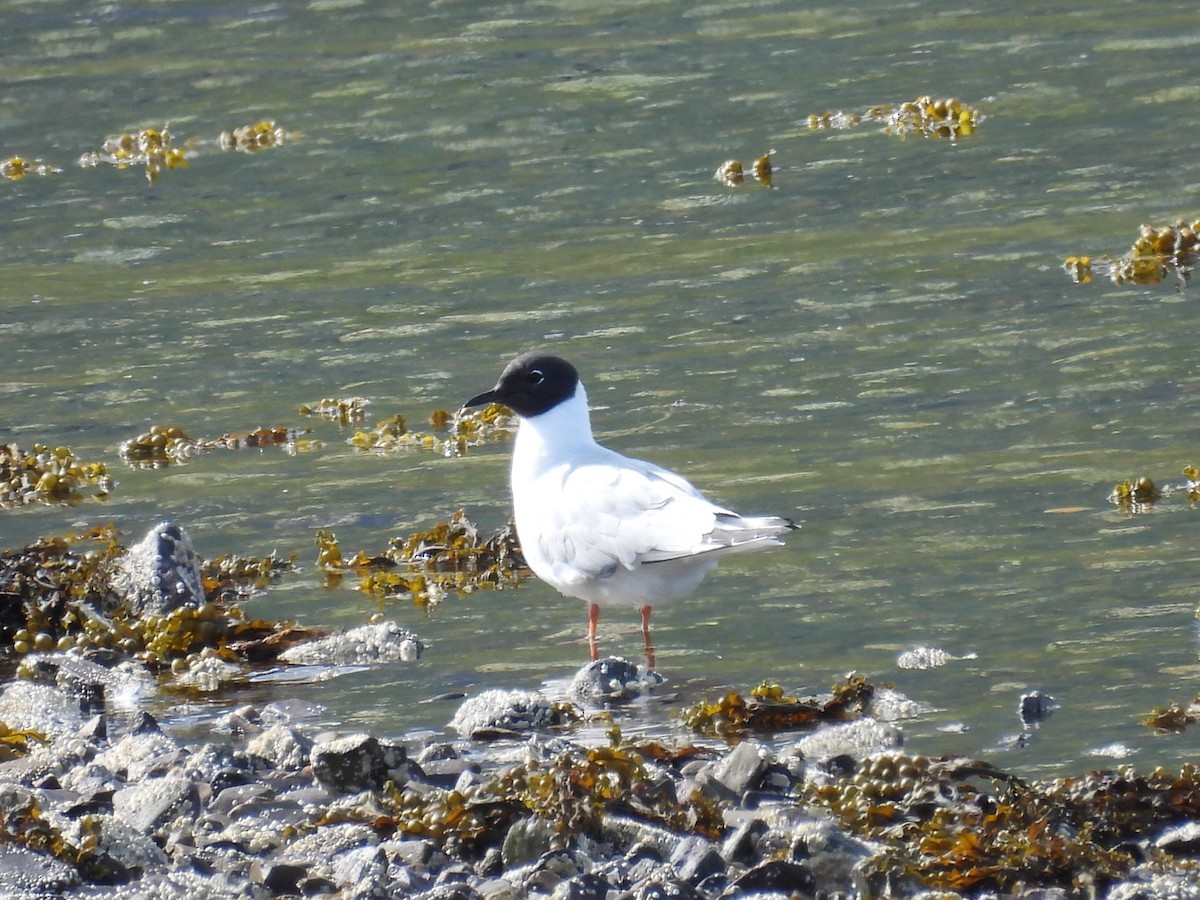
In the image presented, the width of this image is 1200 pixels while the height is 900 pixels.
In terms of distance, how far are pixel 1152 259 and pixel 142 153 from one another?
1184cm

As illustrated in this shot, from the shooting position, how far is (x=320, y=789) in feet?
24.0

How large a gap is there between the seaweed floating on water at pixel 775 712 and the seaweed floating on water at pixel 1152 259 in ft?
26.3

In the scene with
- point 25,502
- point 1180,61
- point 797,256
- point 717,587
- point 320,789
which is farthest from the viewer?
point 1180,61

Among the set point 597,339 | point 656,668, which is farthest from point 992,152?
point 656,668

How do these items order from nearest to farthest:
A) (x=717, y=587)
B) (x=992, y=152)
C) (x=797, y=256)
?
(x=717, y=587), (x=797, y=256), (x=992, y=152)

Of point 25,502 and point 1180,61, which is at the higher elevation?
point 1180,61

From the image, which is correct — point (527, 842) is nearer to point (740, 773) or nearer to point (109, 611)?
point (740, 773)

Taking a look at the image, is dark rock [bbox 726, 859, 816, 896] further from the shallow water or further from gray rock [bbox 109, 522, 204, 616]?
gray rock [bbox 109, 522, 204, 616]

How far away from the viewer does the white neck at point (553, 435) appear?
391 inches

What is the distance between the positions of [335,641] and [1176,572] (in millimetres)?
3756

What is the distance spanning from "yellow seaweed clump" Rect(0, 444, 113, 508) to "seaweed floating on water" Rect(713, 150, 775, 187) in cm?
856

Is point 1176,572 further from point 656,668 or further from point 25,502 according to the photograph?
point 25,502

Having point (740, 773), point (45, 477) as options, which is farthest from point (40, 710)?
point (45, 477)

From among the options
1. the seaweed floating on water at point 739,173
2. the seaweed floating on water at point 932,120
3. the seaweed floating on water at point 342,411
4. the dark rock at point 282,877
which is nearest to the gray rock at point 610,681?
the dark rock at point 282,877
